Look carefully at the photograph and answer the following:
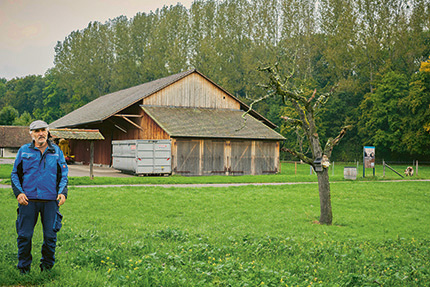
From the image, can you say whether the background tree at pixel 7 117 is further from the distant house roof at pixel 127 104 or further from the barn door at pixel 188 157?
the barn door at pixel 188 157

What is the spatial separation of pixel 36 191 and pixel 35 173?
0.88ft

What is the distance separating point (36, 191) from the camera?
6.58 meters

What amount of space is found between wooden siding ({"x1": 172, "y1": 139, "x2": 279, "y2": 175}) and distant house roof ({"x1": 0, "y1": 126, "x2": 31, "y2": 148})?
129 feet

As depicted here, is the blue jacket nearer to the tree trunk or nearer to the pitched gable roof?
the tree trunk

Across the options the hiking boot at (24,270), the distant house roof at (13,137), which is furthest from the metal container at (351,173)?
the distant house roof at (13,137)

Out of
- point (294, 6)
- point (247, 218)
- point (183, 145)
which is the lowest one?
point (247, 218)

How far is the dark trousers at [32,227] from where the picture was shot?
655cm

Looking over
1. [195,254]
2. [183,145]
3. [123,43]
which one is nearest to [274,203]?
[195,254]

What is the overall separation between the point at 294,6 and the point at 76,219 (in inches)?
2384

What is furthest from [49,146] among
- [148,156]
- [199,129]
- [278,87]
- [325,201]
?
[199,129]

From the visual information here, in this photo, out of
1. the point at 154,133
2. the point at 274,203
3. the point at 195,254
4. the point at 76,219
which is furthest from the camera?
the point at 154,133

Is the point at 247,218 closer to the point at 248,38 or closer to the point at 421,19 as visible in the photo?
the point at 421,19

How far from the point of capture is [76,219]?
12609mm

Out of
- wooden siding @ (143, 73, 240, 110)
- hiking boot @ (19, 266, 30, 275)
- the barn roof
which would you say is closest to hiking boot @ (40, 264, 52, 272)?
hiking boot @ (19, 266, 30, 275)
